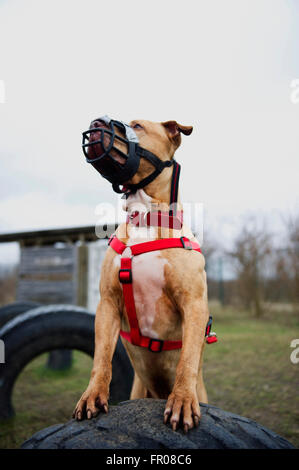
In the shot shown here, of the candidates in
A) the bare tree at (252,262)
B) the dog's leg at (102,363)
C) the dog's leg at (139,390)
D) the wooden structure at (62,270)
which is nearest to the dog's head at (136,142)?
the dog's leg at (102,363)

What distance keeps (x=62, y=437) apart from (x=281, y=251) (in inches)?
422

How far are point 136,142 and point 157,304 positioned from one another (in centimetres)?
92

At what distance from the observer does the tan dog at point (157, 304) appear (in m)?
1.48

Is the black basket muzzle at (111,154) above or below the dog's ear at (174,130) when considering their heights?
below

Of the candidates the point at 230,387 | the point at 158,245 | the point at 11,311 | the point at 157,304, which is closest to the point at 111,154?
the point at 158,245

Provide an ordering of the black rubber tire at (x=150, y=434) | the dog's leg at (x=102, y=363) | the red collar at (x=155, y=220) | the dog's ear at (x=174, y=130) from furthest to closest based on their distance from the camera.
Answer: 1. the dog's ear at (x=174, y=130)
2. the red collar at (x=155, y=220)
3. the dog's leg at (x=102, y=363)
4. the black rubber tire at (x=150, y=434)

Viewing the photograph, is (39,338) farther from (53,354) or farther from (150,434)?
(53,354)

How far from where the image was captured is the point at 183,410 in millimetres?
1321

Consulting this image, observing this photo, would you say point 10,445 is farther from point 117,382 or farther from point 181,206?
point 181,206

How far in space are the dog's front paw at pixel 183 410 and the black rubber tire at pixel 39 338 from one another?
1.51m

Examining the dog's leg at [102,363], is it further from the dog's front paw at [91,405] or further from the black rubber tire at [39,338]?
the black rubber tire at [39,338]

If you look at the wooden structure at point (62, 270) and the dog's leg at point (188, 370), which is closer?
the dog's leg at point (188, 370)
